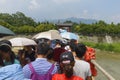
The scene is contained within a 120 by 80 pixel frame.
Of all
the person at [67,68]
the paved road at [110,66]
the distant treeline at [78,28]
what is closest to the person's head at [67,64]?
the person at [67,68]

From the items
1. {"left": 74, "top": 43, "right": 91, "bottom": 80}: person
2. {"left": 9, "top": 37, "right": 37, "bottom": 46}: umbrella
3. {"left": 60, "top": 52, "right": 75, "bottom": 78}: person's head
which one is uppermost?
{"left": 9, "top": 37, "right": 37, "bottom": 46}: umbrella

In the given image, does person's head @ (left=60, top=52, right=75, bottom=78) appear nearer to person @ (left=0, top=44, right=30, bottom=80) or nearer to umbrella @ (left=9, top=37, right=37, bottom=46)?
person @ (left=0, top=44, right=30, bottom=80)

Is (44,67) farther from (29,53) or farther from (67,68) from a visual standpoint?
(29,53)

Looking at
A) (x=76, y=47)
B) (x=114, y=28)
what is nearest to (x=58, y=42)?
(x=76, y=47)

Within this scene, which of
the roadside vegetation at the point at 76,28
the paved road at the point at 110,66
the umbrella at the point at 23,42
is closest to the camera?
the umbrella at the point at 23,42

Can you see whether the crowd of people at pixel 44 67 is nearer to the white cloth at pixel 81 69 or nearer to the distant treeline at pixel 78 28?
the white cloth at pixel 81 69

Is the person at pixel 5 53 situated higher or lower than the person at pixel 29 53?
higher

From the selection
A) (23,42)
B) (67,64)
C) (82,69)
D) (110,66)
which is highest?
(23,42)

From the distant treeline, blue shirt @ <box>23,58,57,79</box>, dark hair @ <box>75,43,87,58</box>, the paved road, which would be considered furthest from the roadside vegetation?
blue shirt @ <box>23,58,57,79</box>

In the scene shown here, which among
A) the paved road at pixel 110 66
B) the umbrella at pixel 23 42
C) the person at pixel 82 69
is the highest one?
the umbrella at pixel 23 42

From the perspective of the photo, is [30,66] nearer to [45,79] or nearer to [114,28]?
[45,79]

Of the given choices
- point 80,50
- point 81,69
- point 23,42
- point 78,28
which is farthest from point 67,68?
Answer: point 78,28

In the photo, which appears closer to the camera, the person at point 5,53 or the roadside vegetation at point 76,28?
the person at point 5,53

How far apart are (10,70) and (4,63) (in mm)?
873
